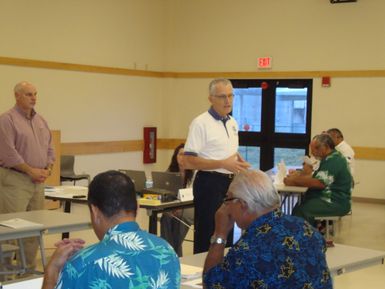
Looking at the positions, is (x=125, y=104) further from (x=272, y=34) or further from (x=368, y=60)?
(x=368, y=60)

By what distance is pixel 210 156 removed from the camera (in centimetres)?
481

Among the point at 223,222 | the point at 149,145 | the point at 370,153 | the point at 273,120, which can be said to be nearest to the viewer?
the point at 223,222

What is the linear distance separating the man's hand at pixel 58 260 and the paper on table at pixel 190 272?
1009 mm

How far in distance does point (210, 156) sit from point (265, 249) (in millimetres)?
2443

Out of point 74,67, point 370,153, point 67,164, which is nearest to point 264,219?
point 67,164

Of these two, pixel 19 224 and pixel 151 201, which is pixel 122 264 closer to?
pixel 19 224

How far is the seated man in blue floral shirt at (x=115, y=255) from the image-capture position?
1.92m

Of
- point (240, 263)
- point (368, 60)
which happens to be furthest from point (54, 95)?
point (240, 263)

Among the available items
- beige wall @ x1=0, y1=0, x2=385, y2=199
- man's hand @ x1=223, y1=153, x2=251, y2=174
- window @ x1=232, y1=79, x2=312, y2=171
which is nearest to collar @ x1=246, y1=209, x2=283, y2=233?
man's hand @ x1=223, y1=153, x2=251, y2=174

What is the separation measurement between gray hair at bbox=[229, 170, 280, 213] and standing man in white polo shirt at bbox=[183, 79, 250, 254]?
6.77 feet

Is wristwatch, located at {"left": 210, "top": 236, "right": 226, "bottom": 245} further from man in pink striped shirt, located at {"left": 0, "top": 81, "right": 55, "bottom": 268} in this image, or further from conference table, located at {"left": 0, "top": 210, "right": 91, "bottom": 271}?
man in pink striped shirt, located at {"left": 0, "top": 81, "right": 55, "bottom": 268}

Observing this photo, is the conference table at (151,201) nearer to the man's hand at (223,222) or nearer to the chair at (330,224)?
the chair at (330,224)

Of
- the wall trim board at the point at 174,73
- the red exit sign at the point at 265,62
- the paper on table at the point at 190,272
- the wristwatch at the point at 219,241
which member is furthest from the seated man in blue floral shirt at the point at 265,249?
the red exit sign at the point at 265,62

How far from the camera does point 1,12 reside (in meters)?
9.53
